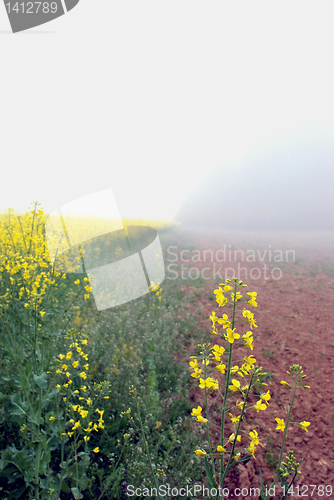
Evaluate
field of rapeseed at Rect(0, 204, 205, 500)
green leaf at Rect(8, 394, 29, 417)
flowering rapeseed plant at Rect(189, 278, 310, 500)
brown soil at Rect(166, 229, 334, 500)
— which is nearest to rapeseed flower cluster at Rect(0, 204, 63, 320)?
field of rapeseed at Rect(0, 204, 205, 500)

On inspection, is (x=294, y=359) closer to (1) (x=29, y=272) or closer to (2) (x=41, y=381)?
(2) (x=41, y=381)

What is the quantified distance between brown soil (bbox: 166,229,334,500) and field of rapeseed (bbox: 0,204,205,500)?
63 centimetres

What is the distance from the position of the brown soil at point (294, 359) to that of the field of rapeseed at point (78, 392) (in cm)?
63

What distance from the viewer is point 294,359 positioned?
4840 millimetres

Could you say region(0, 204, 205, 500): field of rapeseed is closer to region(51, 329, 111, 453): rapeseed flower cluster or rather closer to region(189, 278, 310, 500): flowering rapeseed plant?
region(51, 329, 111, 453): rapeseed flower cluster

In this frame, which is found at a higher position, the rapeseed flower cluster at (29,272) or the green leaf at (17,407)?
the rapeseed flower cluster at (29,272)

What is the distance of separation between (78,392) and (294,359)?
3.71 m

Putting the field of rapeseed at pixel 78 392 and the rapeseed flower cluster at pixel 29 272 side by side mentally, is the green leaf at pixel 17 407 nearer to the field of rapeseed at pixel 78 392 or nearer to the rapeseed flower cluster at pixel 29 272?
the field of rapeseed at pixel 78 392

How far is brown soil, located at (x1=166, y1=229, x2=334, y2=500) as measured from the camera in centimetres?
294

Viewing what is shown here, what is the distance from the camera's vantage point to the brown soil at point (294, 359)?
2941 mm

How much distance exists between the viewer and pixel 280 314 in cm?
668

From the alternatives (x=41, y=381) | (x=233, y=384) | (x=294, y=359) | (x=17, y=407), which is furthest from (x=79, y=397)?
(x=294, y=359)

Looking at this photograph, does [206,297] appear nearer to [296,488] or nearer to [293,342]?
[293,342]

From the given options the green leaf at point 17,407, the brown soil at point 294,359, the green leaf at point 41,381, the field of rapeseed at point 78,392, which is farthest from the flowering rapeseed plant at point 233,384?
the brown soil at point 294,359
